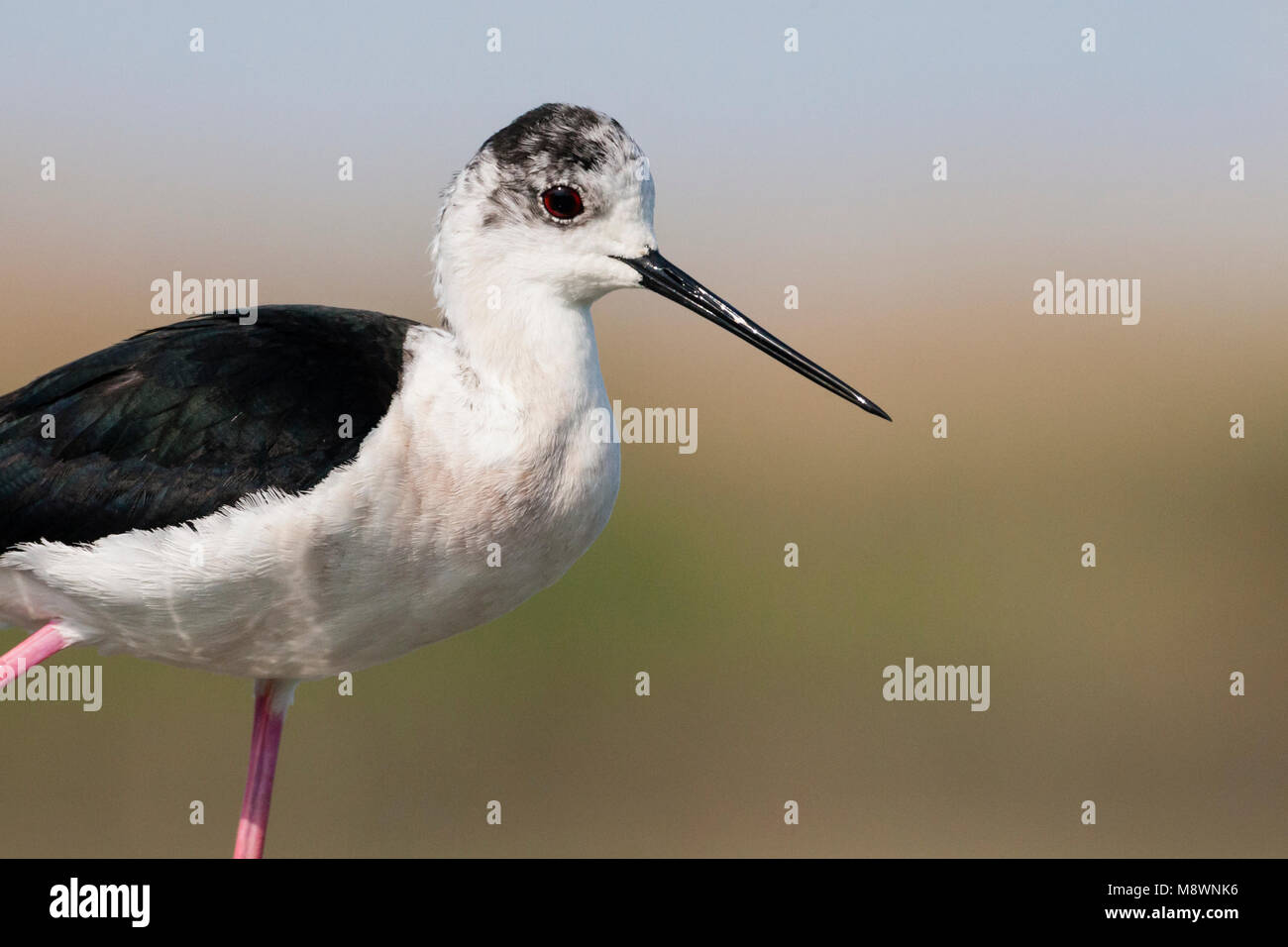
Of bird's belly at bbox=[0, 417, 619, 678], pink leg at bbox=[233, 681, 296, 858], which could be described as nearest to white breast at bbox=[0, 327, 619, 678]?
bird's belly at bbox=[0, 417, 619, 678]

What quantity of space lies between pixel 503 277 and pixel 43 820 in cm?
774

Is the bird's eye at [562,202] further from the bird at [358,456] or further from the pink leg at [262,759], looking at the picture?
the pink leg at [262,759]

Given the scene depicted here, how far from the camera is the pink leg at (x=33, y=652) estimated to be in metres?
4.78

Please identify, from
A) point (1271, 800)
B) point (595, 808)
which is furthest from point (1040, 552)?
point (595, 808)

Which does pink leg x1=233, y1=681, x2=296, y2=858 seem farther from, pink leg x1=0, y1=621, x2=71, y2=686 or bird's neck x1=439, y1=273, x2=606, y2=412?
bird's neck x1=439, y1=273, x2=606, y2=412

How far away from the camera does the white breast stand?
4.54 meters

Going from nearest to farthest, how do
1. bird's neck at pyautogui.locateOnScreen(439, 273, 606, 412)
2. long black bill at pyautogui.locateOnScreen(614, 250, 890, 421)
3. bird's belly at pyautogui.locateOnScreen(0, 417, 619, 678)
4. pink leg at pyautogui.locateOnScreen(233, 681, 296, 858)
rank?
bird's belly at pyautogui.locateOnScreen(0, 417, 619, 678)
bird's neck at pyautogui.locateOnScreen(439, 273, 606, 412)
long black bill at pyautogui.locateOnScreen(614, 250, 890, 421)
pink leg at pyautogui.locateOnScreen(233, 681, 296, 858)

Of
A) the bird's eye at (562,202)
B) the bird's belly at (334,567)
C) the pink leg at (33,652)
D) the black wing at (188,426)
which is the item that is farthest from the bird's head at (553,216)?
the pink leg at (33,652)

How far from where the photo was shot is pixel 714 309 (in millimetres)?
5027

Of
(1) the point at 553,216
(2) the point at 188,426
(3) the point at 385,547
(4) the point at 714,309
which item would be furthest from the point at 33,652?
(4) the point at 714,309

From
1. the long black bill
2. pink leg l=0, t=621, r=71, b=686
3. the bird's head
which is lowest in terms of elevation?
pink leg l=0, t=621, r=71, b=686

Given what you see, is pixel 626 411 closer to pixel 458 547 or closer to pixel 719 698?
pixel 458 547

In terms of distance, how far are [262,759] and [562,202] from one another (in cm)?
244

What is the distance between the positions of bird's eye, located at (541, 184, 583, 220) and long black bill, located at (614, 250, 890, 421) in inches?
8.5
